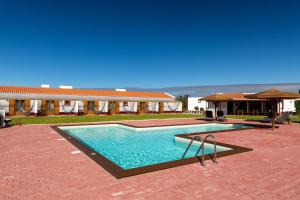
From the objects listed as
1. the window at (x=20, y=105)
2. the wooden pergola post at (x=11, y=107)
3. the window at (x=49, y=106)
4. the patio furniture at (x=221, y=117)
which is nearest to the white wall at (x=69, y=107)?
the window at (x=49, y=106)

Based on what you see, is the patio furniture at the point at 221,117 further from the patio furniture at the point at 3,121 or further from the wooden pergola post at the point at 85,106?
the patio furniture at the point at 3,121

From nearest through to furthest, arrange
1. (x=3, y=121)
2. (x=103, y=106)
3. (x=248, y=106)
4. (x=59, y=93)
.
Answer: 1. (x=3, y=121)
2. (x=59, y=93)
3. (x=103, y=106)
4. (x=248, y=106)

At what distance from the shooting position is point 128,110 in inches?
1240

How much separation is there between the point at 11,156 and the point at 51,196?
3.91m

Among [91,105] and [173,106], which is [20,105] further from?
[173,106]

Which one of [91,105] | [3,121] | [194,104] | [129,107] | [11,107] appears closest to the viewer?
[3,121]

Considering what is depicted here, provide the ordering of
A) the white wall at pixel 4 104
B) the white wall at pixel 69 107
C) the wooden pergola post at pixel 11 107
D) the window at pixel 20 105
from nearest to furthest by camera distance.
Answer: the white wall at pixel 4 104 < the wooden pergola post at pixel 11 107 < the window at pixel 20 105 < the white wall at pixel 69 107

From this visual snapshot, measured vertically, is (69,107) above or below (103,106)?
below

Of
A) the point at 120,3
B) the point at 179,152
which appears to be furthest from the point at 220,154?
the point at 120,3

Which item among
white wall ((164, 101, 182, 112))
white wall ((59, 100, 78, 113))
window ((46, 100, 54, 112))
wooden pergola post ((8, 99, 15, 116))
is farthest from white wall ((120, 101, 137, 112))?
wooden pergola post ((8, 99, 15, 116))

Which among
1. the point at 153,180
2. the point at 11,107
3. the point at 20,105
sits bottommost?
the point at 153,180

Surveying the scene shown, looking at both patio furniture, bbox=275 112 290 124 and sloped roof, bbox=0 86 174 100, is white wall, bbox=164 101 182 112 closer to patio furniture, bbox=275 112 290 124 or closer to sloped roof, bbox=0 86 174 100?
sloped roof, bbox=0 86 174 100

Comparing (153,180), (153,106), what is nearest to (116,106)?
(153,106)

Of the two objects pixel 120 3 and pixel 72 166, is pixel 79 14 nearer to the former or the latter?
pixel 120 3
